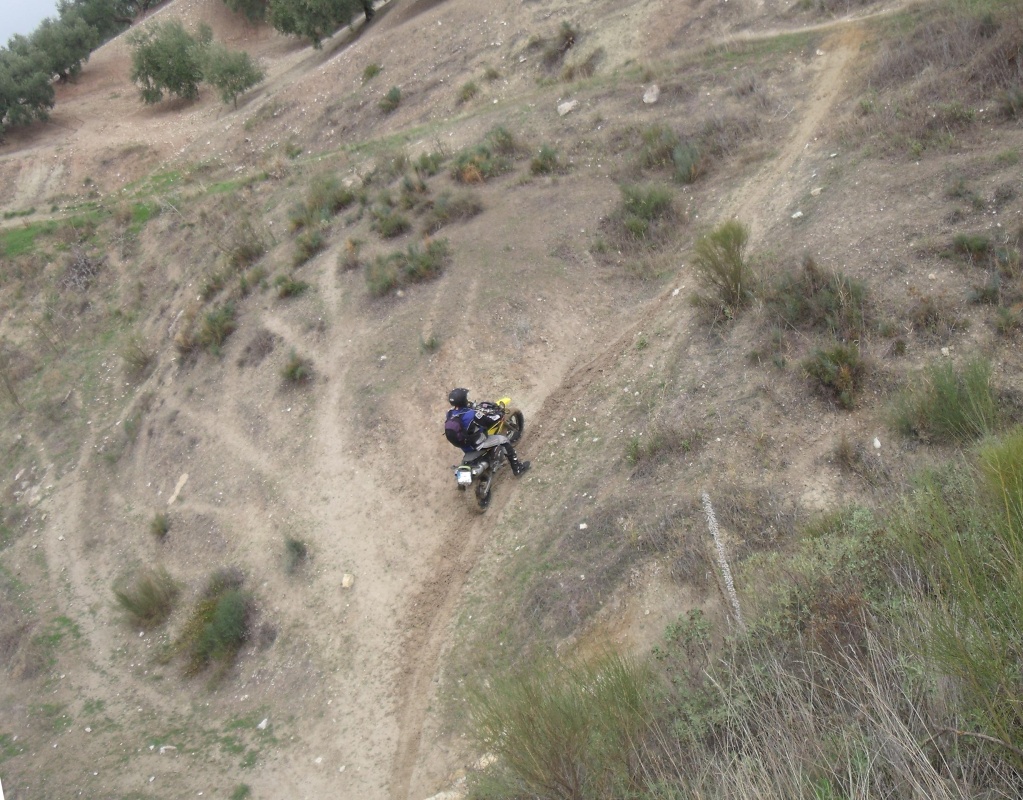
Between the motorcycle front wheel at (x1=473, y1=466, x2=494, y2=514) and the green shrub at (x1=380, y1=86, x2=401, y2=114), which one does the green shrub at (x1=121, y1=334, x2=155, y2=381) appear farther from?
the green shrub at (x1=380, y1=86, x2=401, y2=114)

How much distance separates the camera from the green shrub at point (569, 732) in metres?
4.73

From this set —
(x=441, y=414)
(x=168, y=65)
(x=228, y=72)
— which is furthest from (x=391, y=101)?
(x=441, y=414)

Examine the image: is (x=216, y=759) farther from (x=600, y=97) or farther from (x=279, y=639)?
(x=600, y=97)

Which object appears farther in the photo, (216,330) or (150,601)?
(216,330)

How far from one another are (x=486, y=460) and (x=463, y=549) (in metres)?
1.22

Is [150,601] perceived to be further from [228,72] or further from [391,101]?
[228,72]

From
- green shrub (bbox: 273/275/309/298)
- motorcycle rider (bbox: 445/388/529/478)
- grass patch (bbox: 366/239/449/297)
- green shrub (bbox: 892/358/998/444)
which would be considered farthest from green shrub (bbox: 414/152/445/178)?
green shrub (bbox: 892/358/998/444)

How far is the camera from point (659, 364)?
11.7 meters

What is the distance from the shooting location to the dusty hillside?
29.9ft

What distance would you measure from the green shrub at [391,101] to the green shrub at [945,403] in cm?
2191

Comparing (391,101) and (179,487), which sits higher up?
(391,101)

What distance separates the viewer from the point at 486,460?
11.1m

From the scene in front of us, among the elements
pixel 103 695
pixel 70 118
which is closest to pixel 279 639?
pixel 103 695

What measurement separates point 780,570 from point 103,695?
9606 mm
